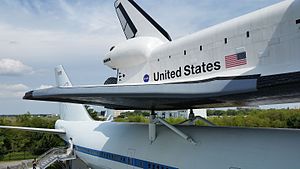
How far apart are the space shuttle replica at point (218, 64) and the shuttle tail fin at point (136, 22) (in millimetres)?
995

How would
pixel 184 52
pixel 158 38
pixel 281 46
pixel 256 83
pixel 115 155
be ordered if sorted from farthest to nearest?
pixel 115 155
pixel 158 38
pixel 184 52
pixel 281 46
pixel 256 83

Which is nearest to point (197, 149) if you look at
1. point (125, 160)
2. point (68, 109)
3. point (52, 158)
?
point (125, 160)

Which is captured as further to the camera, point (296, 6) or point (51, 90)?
point (51, 90)

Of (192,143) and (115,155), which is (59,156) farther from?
(192,143)

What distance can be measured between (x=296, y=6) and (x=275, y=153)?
277 centimetres

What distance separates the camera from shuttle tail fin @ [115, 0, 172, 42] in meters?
10.4

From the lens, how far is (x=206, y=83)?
5.90m

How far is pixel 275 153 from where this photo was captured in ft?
19.1

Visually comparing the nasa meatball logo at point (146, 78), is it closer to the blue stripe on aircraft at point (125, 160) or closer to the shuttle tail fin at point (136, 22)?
the shuttle tail fin at point (136, 22)

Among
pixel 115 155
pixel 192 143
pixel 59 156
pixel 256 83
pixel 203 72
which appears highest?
pixel 203 72

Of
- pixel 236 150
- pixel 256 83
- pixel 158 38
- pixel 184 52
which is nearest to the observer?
pixel 256 83

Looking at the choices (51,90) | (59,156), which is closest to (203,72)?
(51,90)

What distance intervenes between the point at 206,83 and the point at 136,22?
18.2 feet

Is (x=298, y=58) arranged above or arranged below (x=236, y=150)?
above
